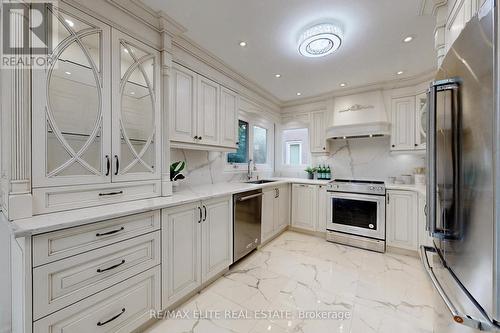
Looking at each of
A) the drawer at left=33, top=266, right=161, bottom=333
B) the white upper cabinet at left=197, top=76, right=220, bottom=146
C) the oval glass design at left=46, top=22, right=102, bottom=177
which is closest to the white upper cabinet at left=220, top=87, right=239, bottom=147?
the white upper cabinet at left=197, top=76, right=220, bottom=146

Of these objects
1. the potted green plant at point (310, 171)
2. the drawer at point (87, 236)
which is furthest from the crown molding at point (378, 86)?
the drawer at point (87, 236)

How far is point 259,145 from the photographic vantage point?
4.10m

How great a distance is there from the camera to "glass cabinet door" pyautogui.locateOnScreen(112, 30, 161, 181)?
5.19 feet

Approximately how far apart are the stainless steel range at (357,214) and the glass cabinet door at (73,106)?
9.96 ft

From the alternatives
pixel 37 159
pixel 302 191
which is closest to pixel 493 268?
pixel 37 159

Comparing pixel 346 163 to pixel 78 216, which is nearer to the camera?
pixel 78 216

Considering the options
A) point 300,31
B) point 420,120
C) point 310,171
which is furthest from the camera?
point 310,171

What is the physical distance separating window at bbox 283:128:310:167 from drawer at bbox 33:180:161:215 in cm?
320

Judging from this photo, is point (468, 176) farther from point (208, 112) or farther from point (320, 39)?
point (208, 112)

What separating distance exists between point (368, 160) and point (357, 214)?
3.77 ft

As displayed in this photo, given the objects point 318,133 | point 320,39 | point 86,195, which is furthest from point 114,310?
point 318,133

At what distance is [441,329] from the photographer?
41.8 inches

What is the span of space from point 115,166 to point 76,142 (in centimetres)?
28

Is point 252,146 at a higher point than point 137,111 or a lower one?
lower
